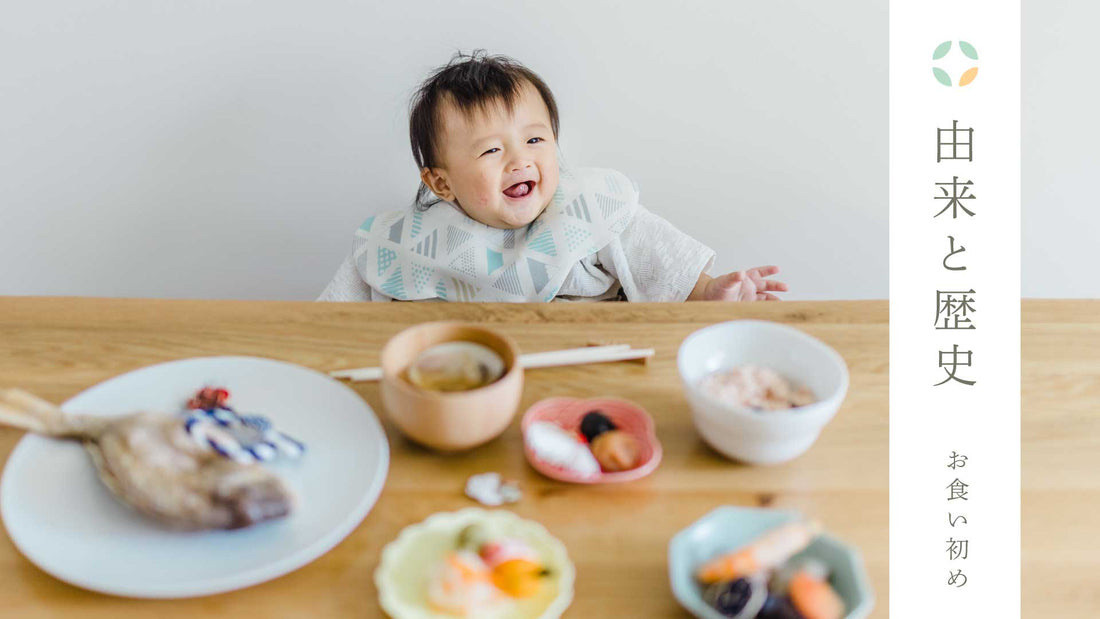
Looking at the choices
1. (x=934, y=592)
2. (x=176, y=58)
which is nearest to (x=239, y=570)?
(x=934, y=592)

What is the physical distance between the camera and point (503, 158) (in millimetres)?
1256

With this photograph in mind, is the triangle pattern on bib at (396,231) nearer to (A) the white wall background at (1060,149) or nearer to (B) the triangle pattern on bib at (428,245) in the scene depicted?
(B) the triangle pattern on bib at (428,245)

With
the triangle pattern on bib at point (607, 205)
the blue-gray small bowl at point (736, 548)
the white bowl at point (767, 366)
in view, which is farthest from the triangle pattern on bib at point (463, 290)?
the blue-gray small bowl at point (736, 548)

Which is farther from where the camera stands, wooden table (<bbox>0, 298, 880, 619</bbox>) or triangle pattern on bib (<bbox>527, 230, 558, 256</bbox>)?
triangle pattern on bib (<bbox>527, 230, 558, 256</bbox>)

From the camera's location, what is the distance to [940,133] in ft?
3.75

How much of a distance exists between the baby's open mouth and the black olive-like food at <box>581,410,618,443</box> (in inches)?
21.5

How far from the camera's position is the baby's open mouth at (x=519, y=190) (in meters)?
1.28

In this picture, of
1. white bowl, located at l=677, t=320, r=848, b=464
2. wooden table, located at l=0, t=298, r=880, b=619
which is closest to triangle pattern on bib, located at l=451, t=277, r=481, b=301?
wooden table, located at l=0, t=298, r=880, b=619

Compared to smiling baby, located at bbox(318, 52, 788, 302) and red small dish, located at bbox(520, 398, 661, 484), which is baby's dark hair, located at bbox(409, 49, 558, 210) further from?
red small dish, located at bbox(520, 398, 661, 484)

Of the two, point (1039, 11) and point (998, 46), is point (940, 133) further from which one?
point (1039, 11)

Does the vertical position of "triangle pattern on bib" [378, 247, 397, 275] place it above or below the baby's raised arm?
above

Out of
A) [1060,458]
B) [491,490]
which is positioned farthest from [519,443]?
[1060,458]

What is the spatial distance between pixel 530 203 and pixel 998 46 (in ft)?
2.62

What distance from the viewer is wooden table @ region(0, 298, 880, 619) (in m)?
0.66
